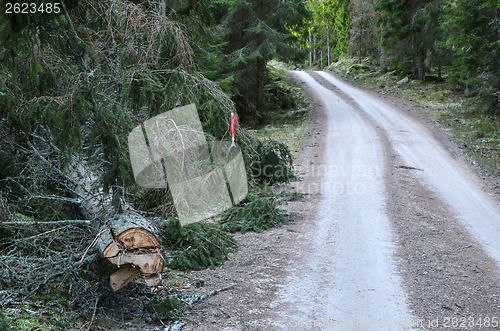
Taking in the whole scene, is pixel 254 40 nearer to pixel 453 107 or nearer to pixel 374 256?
pixel 453 107

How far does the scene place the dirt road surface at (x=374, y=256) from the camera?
4.54 m

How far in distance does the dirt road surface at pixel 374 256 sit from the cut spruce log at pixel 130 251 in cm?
Result: 89

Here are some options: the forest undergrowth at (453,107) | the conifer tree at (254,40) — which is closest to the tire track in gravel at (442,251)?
the forest undergrowth at (453,107)

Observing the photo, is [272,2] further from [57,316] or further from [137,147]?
[57,316]

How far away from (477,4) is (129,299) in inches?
744

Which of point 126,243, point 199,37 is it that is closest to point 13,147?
point 126,243

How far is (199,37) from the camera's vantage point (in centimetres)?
1260

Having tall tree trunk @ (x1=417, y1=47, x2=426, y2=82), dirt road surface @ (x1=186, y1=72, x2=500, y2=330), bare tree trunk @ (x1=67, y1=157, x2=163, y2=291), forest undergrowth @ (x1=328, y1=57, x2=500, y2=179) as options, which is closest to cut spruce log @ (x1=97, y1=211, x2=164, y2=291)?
bare tree trunk @ (x1=67, y1=157, x2=163, y2=291)

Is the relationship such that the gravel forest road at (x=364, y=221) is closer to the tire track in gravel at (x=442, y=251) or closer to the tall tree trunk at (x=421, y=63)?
the tire track in gravel at (x=442, y=251)

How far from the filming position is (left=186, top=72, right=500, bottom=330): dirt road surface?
4.54m

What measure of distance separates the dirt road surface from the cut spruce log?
891 mm

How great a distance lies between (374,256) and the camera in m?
6.36

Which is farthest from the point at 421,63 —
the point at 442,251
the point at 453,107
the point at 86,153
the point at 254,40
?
the point at 86,153

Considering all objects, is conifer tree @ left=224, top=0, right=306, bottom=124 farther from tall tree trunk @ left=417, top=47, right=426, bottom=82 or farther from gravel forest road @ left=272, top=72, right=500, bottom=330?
tall tree trunk @ left=417, top=47, right=426, bottom=82
